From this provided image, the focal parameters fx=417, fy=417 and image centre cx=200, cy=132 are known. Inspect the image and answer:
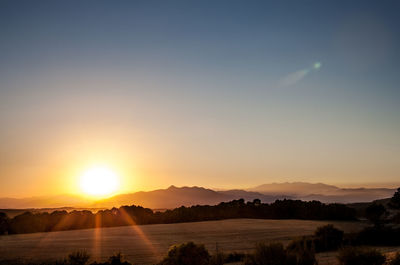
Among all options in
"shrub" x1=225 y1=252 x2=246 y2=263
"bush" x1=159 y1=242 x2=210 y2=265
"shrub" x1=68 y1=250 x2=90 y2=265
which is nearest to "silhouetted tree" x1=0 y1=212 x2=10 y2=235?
"shrub" x1=68 y1=250 x2=90 y2=265

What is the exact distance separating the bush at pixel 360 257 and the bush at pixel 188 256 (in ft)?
22.7

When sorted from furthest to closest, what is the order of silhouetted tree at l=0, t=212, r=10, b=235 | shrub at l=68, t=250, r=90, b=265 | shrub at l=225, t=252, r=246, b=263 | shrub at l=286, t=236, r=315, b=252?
silhouetted tree at l=0, t=212, r=10, b=235
shrub at l=225, t=252, r=246, b=263
shrub at l=68, t=250, r=90, b=265
shrub at l=286, t=236, r=315, b=252

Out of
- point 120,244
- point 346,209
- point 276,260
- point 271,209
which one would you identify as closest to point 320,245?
point 276,260

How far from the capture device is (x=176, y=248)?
22.5 metres

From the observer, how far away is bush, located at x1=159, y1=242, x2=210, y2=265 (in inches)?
846

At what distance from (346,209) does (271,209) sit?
583 inches

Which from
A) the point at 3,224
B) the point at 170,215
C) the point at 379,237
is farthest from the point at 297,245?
the point at 170,215

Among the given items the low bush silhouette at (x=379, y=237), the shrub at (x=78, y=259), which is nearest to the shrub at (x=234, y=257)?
the shrub at (x=78, y=259)

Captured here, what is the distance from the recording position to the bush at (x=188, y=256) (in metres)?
21.5

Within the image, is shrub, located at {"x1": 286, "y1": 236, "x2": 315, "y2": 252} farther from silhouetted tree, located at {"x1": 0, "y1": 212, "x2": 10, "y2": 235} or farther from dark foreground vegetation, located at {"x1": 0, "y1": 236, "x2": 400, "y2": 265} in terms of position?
silhouetted tree, located at {"x1": 0, "y1": 212, "x2": 10, "y2": 235}

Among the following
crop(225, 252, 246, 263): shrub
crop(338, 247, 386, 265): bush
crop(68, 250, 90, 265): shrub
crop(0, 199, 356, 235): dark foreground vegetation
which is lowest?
crop(225, 252, 246, 263): shrub

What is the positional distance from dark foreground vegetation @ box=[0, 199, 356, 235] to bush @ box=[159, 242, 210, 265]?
45.7 meters

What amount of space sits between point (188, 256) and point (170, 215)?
5843 centimetres

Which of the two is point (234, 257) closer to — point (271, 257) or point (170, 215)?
point (271, 257)
